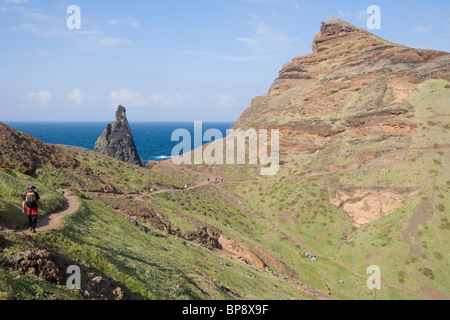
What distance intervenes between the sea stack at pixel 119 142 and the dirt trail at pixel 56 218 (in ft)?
214

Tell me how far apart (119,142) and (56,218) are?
75957 millimetres

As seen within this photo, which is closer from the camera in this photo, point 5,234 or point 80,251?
point 5,234

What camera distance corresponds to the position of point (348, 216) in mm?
55000

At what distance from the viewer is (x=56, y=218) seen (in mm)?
22328

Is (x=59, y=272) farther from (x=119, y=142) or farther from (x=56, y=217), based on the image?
(x=119, y=142)

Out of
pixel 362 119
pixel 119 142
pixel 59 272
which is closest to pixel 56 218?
pixel 59 272

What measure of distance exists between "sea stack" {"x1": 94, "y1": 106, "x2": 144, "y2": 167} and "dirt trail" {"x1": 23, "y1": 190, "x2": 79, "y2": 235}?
214 feet

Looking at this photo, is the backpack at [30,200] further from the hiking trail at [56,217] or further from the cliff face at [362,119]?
the cliff face at [362,119]
